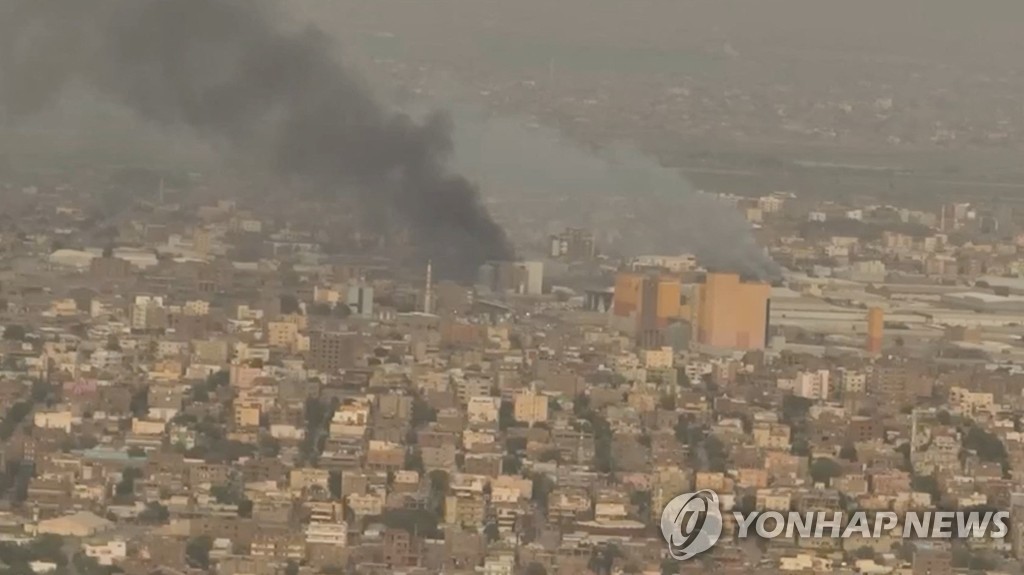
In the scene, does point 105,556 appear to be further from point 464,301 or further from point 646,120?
point 646,120

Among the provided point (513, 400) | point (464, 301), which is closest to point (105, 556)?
point (513, 400)

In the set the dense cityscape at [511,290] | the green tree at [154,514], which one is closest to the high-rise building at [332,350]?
the dense cityscape at [511,290]

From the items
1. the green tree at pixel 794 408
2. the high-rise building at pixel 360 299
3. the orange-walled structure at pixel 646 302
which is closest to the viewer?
the green tree at pixel 794 408

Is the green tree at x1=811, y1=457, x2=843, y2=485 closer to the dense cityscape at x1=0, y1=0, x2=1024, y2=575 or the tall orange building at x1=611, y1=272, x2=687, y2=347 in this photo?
the dense cityscape at x1=0, y1=0, x2=1024, y2=575

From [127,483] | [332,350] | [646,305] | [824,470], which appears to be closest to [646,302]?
[646,305]

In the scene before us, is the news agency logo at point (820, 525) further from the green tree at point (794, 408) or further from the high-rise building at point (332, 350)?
Result: the high-rise building at point (332, 350)

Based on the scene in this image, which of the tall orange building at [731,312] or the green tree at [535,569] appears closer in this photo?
the green tree at [535,569]
